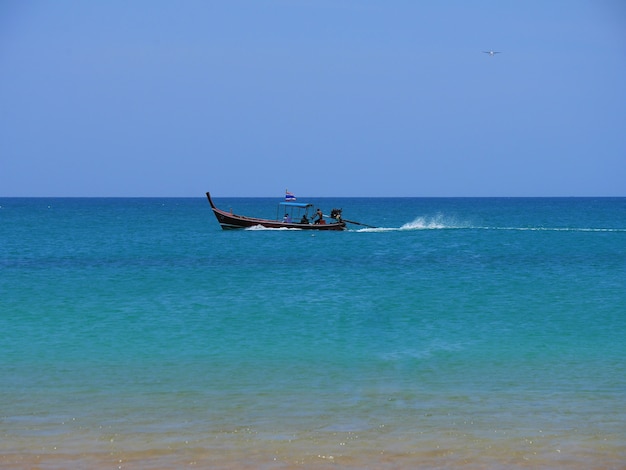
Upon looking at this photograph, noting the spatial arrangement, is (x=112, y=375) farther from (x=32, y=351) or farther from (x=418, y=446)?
(x=418, y=446)

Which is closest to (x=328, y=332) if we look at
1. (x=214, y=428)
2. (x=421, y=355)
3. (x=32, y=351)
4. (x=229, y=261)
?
(x=421, y=355)

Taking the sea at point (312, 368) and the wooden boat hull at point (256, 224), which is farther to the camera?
the wooden boat hull at point (256, 224)

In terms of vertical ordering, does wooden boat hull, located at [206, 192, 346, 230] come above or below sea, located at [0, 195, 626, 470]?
above

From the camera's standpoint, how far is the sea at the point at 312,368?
11.0m

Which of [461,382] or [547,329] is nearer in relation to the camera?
[461,382]

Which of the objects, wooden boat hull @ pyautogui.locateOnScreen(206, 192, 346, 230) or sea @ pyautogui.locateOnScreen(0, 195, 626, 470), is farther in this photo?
wooden boat hull @ pyautogui.locateOnScreen(206, 192, 346, 230)

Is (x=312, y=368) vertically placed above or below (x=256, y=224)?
below

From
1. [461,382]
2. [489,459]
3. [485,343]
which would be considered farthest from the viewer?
[485,343]

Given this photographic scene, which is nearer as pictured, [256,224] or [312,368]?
[312,368]

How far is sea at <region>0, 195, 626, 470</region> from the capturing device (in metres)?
11.0

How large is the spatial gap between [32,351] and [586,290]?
20.1 meters

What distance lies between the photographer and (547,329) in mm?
21344

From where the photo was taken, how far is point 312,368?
1633 cm

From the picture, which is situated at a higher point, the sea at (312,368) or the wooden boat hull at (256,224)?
the wooden boat hull at (256,224)
